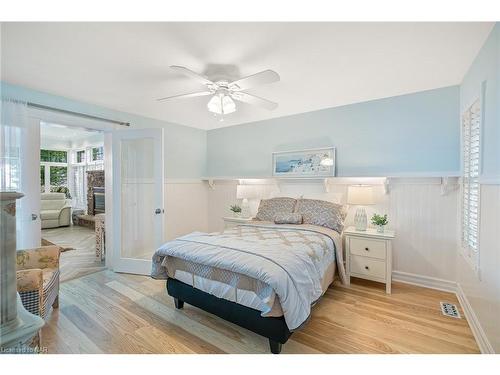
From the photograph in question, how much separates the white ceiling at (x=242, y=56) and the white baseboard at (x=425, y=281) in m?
2.27

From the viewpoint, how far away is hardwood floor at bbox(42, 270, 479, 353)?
1.83 meters

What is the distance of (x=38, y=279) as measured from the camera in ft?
6.18

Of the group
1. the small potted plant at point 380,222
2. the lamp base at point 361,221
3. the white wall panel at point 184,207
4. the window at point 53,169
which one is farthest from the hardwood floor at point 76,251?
the small potted plant at point 380,222

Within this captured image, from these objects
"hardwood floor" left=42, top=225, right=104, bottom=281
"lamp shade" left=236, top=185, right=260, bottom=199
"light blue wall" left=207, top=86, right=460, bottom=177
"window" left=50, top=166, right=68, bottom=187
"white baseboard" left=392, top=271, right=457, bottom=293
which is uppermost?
"light blue wall" left=207, top=86, right=460, bottom=177

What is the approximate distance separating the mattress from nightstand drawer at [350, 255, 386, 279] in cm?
71

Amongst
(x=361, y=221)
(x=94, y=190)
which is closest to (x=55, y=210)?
(x=94, y=190)

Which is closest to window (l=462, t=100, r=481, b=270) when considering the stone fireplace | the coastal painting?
the coastal painting

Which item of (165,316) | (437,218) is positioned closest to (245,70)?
(165,316)

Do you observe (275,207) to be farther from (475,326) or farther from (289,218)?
(475,326)

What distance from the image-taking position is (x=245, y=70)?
2.25m

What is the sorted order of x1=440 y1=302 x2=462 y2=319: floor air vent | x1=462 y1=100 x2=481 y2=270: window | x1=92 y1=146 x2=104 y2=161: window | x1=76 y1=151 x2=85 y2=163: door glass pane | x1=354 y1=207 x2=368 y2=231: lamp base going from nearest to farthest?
1. x1=462 y1=100 x2=481 y2=270: window
2. x1=440 y1=302 x2=462 y2=319: floor air vent
3. x1=354 y1=207 x2=368 y2=231: lamp base
4. x1=92 y1=146 x2=104 y2=161: window
5. x1=76 y1=151 x2=85 y2=163: door glass pane

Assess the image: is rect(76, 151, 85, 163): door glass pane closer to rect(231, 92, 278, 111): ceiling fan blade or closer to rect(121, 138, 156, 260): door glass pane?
rect(121, 138, 156, 260): door glass pane

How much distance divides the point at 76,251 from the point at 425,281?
18.3 ft

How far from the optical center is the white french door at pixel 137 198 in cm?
334
